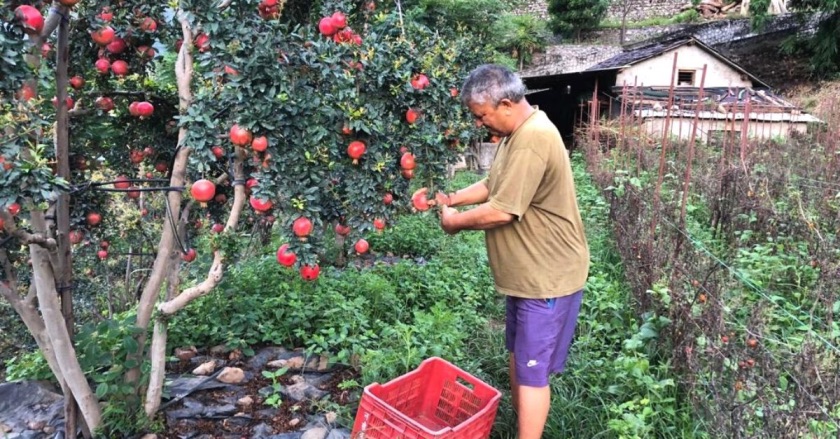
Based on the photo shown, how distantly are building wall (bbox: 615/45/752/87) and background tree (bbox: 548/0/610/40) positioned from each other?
25.0 feet

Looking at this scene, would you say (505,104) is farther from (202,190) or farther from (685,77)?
(685,77)

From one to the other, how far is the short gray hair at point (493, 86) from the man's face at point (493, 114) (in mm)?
17

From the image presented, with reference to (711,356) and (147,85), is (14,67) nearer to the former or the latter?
(147,85)

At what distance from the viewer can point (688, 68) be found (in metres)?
15.3

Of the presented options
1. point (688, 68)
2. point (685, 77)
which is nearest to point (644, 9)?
point (685, 77)

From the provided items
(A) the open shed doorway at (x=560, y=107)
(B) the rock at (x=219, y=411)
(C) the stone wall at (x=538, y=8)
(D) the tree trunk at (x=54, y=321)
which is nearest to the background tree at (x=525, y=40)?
(C) the stone wall at (x=538, y=8)

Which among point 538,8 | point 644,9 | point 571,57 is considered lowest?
point 571,57

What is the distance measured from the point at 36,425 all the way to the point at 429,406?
1.96m

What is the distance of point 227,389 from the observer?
10.3 ft

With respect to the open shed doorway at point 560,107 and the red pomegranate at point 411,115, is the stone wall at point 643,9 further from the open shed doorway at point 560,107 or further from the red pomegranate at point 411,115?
the red pomegranate at point 411,115

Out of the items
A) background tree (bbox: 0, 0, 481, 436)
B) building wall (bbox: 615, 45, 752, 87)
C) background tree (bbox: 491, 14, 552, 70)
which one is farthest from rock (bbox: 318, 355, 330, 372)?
background tree (bbox: 491, 14, 552, 70)

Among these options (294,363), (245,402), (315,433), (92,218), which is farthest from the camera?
(294,363)

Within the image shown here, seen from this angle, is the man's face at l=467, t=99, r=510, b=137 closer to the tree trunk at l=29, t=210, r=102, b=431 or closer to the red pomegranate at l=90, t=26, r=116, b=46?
the red pomegranate at l=90, t=26, r=116, b=46

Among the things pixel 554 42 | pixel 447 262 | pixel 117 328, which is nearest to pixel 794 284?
pixel 447 262
